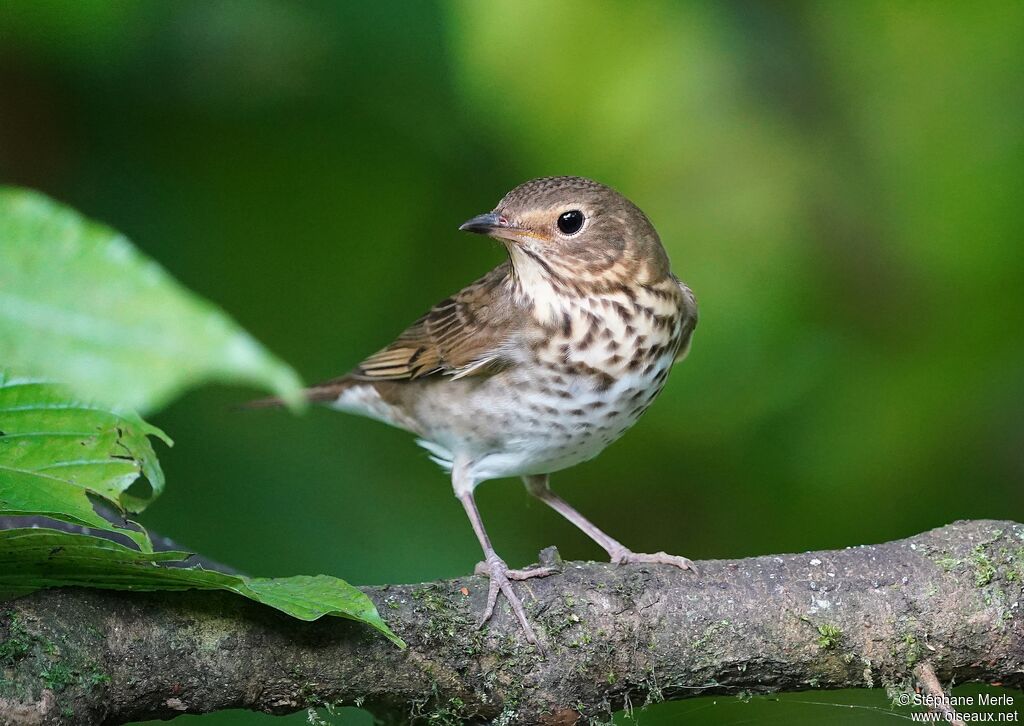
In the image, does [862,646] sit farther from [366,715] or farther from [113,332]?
[113,332]

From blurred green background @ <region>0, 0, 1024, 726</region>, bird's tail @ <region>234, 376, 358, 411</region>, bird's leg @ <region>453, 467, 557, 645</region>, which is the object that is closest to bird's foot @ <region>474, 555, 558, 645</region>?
bird's leg @ <region>453, 467, 557, 645</region>

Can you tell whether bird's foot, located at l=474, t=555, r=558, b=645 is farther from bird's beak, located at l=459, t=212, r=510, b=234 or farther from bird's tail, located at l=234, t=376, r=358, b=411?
bird's tail, located at l=234, t=376, r=358, b=411

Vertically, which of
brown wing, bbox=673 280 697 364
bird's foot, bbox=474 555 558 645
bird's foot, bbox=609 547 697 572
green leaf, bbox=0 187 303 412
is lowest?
green leaf, bbox=0 187 303 412

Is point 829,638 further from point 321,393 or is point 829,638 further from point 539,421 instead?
point 321,393

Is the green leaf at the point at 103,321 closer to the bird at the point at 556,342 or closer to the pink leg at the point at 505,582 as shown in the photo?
the pink leg at the point at 505,582

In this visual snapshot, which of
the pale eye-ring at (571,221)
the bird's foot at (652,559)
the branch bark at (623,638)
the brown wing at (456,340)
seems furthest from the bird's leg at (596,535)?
the pale eye-ring at (571,221)
